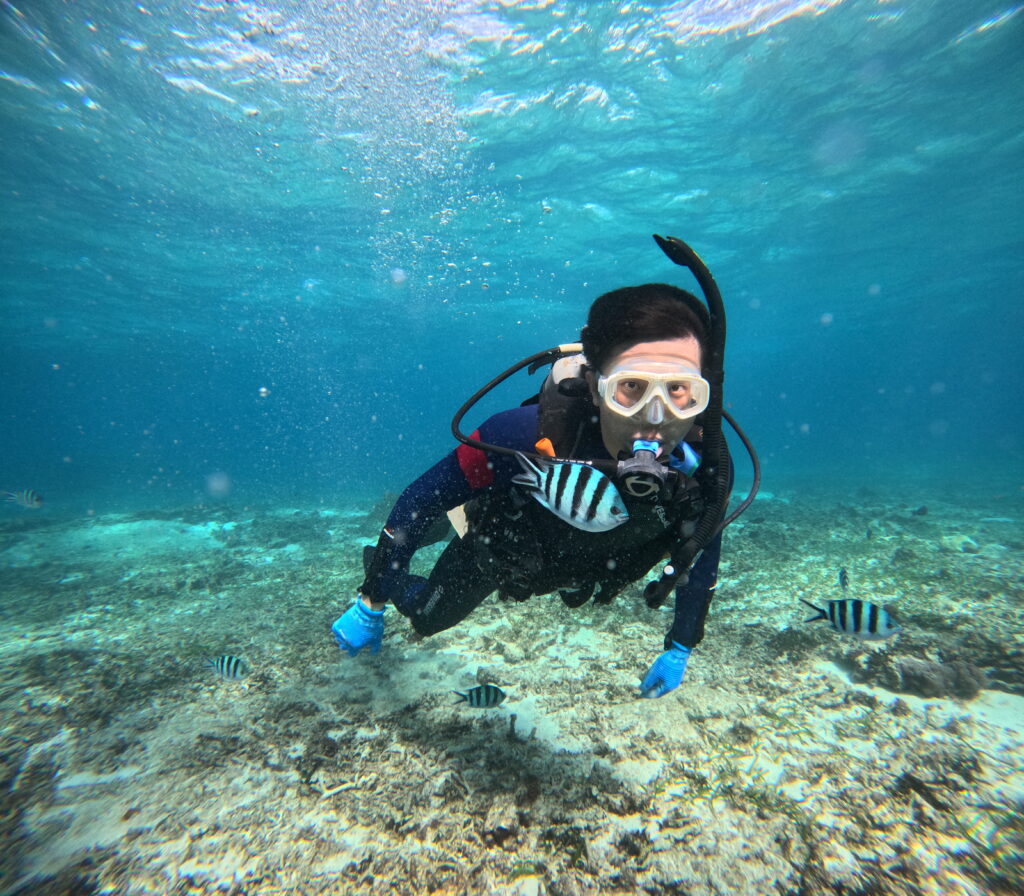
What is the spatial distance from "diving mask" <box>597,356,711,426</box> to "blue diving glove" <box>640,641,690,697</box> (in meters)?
2.02

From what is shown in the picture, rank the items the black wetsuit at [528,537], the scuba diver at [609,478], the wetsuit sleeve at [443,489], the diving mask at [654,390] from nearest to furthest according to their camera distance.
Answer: the scuba diver at [609,478]
the diving mask at [654,390]
the black wetsuit at [528,537]
the wetsuit sleeve at [443,489]

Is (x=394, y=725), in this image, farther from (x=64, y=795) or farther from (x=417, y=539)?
(x=64, y=795)

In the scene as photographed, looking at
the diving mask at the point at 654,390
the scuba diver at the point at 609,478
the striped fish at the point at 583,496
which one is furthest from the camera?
the diving mask at the point at 654,390

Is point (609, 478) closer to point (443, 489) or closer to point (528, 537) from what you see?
point (528, 537)

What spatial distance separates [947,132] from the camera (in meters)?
16.3

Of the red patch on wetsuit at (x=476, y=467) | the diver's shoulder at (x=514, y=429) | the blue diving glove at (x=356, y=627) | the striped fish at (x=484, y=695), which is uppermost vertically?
the diver's shoulder at (x=514, y=429)

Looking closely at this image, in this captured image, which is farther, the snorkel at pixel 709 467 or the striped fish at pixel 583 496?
the snorkel at pixel 709 467

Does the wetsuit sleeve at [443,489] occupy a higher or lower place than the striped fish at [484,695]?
higher

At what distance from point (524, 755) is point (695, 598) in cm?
184

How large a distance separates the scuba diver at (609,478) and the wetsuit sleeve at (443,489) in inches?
0.4

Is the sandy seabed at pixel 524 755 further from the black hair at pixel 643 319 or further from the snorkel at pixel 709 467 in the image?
the black hair at pixel 643 319

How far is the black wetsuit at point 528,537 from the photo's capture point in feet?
9.53

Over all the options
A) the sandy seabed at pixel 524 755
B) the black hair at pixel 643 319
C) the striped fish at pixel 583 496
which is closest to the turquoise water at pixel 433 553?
the sandy seabed at pixel 524 755

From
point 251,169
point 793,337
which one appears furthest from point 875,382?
point 251,169
